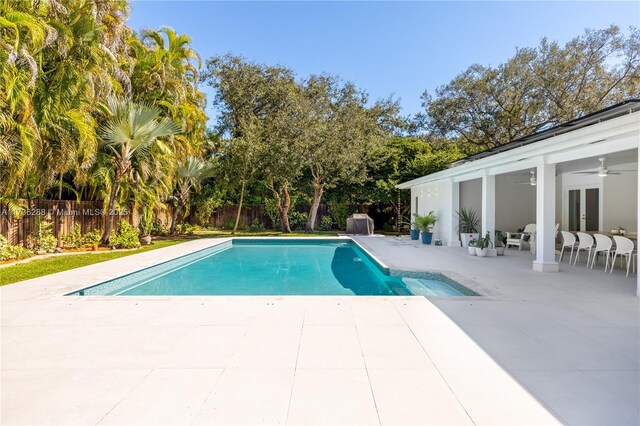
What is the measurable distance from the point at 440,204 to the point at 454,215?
1.17 metres

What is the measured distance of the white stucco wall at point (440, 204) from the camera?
13.2 meters

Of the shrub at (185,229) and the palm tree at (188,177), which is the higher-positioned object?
the palm tree at (188,177)

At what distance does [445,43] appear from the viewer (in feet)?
56.2

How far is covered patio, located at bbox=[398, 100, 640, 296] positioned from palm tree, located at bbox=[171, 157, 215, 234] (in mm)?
9802

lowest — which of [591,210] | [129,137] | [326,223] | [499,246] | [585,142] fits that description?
[499,246]

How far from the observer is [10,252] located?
912 cm

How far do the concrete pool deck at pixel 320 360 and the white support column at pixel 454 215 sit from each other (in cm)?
→ 736

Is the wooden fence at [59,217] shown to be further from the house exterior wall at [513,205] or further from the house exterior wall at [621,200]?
the house exterior wall at [621,200]

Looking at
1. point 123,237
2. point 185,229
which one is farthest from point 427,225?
point 185,229

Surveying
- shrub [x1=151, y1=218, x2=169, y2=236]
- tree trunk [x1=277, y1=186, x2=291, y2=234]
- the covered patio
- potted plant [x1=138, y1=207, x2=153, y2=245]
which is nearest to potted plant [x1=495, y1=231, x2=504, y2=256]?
the covered patio

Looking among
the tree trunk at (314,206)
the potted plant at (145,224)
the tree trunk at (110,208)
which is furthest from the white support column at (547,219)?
the potted plant at (145,224)

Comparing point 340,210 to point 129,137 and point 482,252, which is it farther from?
point 129,137

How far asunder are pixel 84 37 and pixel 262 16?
706 centimetres

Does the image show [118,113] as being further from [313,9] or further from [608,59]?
[608,59]
